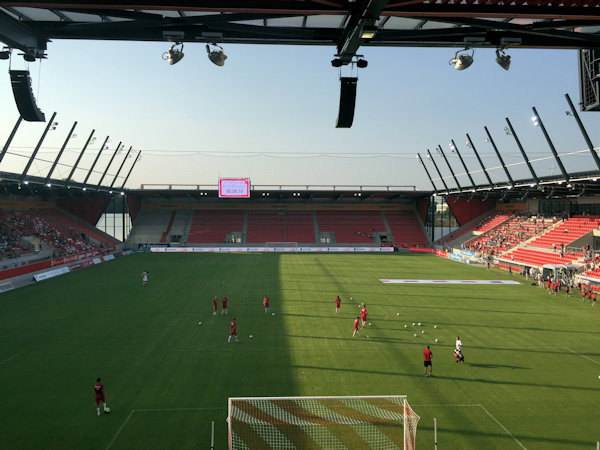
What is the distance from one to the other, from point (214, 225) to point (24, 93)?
57167 mm

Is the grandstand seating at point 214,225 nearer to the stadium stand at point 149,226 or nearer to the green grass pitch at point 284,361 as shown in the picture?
the stadium stand at point 149,226

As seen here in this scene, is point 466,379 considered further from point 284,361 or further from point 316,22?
point 316,22

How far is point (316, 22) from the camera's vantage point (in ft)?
22.8

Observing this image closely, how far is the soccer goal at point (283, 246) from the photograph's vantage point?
57938mm

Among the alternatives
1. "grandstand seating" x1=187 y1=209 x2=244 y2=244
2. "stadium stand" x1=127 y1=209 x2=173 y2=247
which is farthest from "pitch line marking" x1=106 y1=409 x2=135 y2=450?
"stadium stand" x1=127 y1=209 x2=173 y2=247

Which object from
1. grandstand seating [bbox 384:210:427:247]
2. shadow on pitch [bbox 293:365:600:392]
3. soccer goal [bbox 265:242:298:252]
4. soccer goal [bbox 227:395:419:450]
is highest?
grandstand seating [bbox 384:210:427:247]

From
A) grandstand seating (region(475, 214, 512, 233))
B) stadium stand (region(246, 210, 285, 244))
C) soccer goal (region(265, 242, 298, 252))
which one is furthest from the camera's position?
stadium stand (region(246, 210, 285, 244))

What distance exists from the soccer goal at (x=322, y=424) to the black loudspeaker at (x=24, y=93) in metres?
8.09

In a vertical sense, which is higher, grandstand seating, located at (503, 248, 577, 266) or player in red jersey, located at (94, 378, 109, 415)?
grandstand seating, located at (503, 248, 577, 266)

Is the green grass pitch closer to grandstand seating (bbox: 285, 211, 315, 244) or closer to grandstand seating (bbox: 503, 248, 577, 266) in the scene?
grandstand seating (bbox: 503, 248, 577, 266)

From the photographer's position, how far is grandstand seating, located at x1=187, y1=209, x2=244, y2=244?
200ft

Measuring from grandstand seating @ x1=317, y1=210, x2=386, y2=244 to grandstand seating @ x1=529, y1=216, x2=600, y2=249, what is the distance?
25.6 m

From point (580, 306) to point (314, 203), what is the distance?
1961 inches

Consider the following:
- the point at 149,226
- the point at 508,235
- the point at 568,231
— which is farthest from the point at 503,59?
the point at 149,226
